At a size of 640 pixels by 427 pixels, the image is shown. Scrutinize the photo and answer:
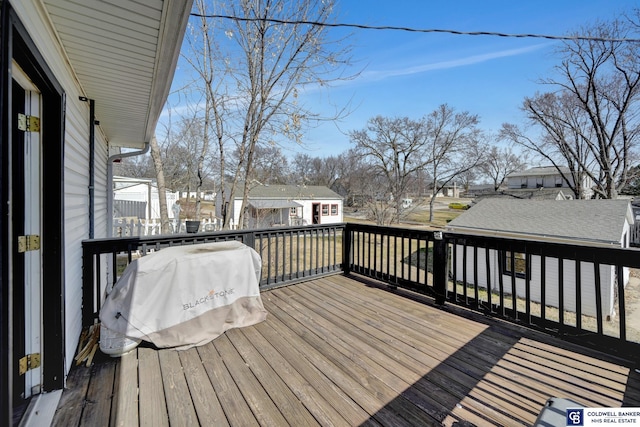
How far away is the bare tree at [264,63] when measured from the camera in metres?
A: 6.15

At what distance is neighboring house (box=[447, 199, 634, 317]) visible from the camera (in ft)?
28.2

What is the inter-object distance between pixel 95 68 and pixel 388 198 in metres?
18.6

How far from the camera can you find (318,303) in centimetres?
355

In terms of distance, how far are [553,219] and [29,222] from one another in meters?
12.5

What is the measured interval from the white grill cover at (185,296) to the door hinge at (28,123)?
1100mm

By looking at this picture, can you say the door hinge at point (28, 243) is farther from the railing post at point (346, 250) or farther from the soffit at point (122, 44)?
the railing post at point (346, 250)

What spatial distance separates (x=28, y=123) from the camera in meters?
1.73

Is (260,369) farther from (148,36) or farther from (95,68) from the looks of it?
(95,68)

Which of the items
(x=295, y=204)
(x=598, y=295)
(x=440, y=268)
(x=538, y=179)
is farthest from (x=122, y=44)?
(x=538, y=179)

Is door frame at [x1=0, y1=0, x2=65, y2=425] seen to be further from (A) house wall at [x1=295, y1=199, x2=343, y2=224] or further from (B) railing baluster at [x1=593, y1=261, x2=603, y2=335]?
(A) house wall at [x1=295, y1=199, x2=343, y2=224]

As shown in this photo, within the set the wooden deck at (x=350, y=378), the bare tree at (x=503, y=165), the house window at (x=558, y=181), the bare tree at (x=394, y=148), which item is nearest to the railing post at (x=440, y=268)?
the wooden deck at (x=350, y=378)

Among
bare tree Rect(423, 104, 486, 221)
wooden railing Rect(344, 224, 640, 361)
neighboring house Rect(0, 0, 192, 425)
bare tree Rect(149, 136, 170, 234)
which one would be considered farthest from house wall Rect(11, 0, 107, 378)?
bare tree Rect(423, 104, 486, 221)

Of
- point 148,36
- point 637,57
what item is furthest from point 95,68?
point 637,57

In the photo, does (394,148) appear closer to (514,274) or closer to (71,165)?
(514,274)
